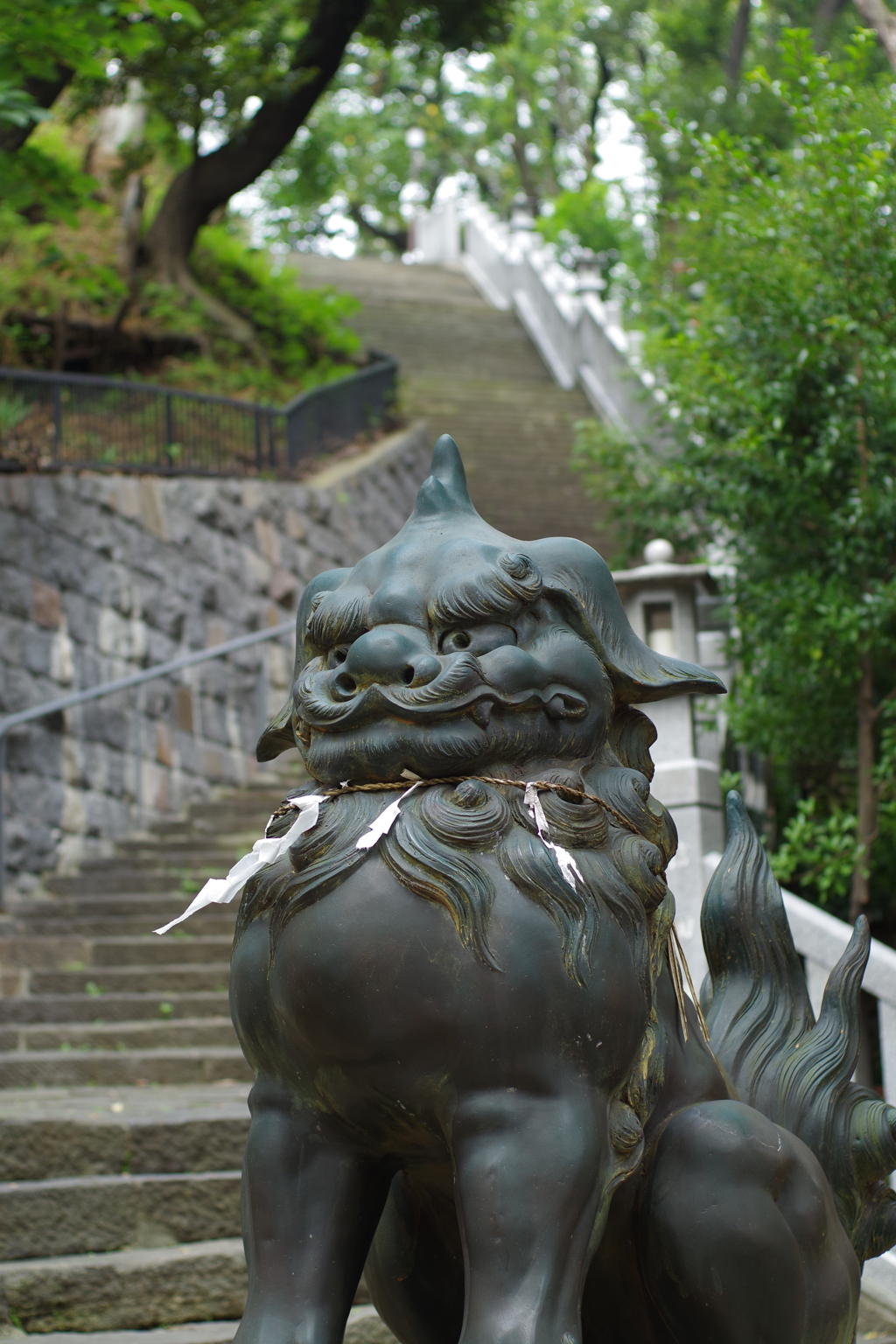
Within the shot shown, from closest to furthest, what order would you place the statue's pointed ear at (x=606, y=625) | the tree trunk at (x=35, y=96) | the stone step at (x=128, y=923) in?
the statue's pointed ear at (x=606, y=625) < the stone step at (x=128, y=923) < the tree trunk at (x=35, y=96)

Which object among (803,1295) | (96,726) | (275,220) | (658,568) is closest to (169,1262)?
(803,1295)

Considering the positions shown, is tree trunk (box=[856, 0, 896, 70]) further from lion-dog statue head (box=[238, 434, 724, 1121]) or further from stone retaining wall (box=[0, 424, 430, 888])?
lion-dog statue head (box=[238, 434, 724, 1121])

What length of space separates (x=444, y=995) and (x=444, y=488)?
75 centimetres

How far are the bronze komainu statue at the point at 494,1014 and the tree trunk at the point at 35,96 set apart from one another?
6500mm

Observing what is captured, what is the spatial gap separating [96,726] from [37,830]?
0.88 m

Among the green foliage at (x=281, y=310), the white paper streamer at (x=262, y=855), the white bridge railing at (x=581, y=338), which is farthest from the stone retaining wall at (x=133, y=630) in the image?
→ the white paper streamer at (x=262, y=855)

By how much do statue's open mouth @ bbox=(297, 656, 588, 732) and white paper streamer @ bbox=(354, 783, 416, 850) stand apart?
0.12m

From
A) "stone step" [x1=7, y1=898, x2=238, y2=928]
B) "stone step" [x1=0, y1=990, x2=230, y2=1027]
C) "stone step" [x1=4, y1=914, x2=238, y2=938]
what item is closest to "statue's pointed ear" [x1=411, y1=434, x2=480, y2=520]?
"stone step" [x1=0, y1=990, x2=230, y2=1027]

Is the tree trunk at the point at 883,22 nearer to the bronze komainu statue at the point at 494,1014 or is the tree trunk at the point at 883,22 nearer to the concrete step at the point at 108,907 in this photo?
the concrete step at the point at 108,907

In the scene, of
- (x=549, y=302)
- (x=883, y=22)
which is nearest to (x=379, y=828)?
(x=883, y=22)

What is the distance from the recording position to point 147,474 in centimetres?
938

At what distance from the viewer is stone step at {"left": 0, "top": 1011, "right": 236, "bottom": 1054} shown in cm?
532

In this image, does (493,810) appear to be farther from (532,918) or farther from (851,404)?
(851,404)

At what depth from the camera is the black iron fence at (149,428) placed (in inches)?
336
